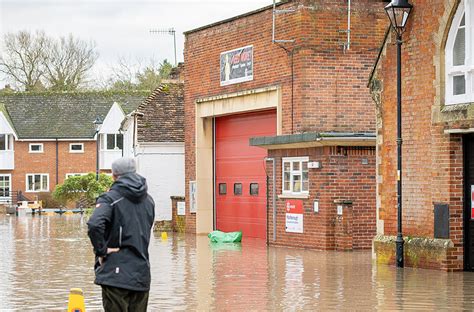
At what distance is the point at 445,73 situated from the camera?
20.2 metres

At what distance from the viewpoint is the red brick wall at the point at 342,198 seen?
87.0 ft

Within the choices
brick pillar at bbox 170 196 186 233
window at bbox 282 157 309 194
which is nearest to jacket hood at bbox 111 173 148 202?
window at bbox 282 157 309 194

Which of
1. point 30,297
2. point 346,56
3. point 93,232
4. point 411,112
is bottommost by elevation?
point 30,297

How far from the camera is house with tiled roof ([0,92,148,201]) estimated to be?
246 ft

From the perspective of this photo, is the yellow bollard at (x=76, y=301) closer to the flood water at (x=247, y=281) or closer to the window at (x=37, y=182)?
the flood water at (x=247, y=281)

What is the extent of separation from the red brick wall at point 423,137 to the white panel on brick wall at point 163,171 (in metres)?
21.0

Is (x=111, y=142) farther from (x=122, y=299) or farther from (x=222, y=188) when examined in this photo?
(x=122, y=299)

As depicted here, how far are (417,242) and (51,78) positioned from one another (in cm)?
6780

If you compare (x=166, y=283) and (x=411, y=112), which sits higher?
(x=411, y=112)

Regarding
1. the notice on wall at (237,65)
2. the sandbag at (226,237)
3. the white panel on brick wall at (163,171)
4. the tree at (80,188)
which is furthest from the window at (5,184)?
the sandbag at (226,237)

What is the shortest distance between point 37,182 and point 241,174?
4497cm

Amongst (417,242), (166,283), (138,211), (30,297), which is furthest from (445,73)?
(138,211)

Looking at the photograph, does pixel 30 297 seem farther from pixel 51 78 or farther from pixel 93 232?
pixel 51 78

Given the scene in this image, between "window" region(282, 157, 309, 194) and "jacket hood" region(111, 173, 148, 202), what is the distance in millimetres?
18170
